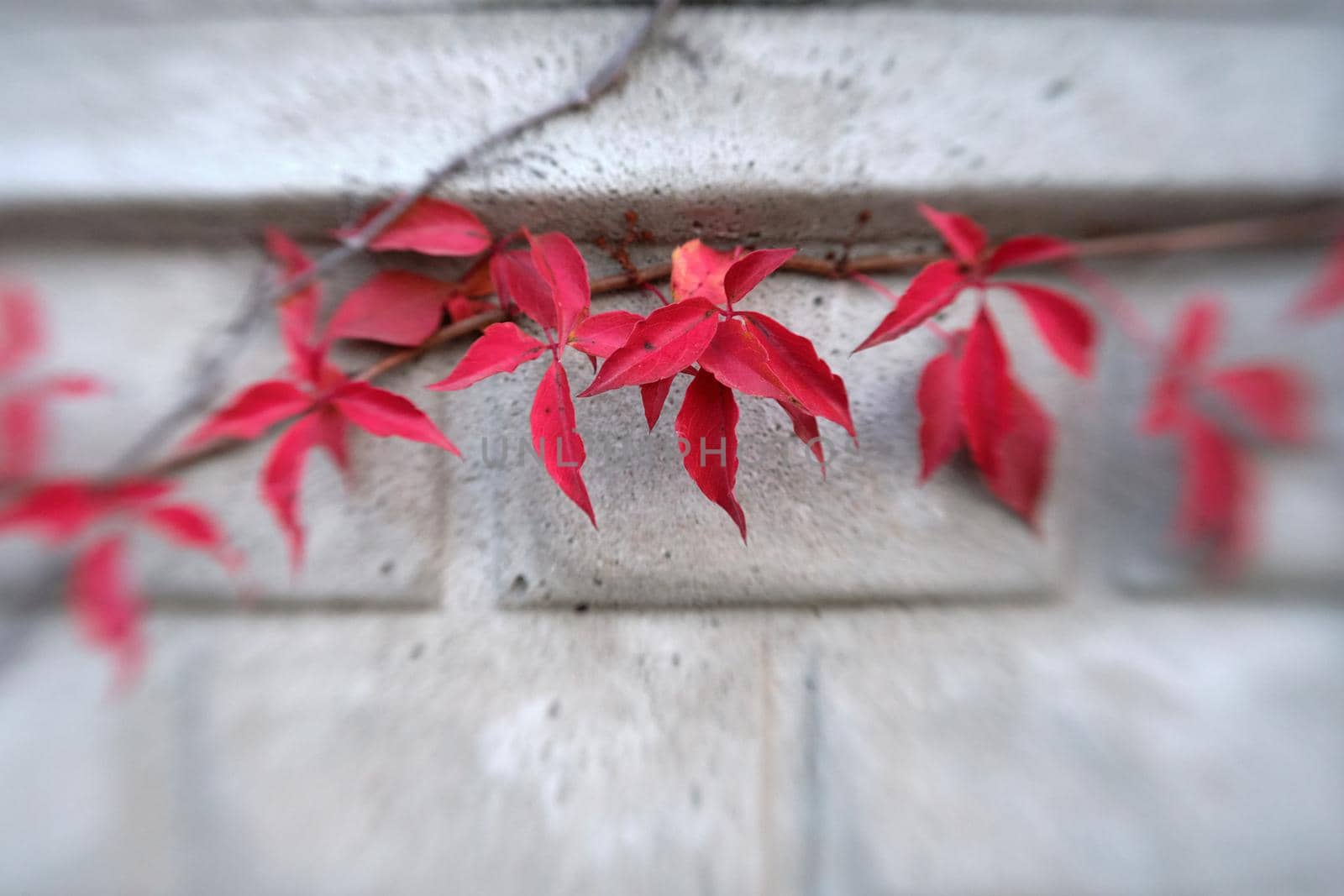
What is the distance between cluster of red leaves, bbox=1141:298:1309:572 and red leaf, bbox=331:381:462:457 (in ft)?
1.85

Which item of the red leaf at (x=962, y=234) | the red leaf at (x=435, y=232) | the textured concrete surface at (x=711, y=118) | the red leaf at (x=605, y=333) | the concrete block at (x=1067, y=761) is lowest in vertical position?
Answer: the concrete block at (x=1067, y=761)

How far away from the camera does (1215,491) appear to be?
38cm

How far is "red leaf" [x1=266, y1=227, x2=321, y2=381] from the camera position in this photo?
0.37 m

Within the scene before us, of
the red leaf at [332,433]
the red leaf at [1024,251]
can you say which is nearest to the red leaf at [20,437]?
the red leaf at [332,433]

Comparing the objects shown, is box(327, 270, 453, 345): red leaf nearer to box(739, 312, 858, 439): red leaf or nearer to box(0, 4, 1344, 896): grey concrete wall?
box(0, 4, 1344, 896): grey concrete wall

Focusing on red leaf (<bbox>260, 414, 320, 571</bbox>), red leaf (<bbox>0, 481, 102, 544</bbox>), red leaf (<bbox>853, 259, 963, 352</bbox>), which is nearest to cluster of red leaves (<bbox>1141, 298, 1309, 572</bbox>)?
red leaf (<bbox>853, 259, 963, 352</bbox>)

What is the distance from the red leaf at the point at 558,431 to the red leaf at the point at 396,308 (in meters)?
0.15

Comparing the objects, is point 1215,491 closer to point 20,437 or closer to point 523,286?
point 523,286

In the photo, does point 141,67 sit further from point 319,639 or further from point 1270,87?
point 1270,87

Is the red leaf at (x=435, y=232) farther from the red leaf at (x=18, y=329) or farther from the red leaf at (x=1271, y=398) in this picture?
the red leaf at (x=1271, y=398)

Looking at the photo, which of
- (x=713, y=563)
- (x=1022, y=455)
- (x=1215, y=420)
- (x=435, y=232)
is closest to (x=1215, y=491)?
(x=1215, y=420)

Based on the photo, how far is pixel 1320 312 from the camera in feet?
1.26

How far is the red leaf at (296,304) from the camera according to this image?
37 cm

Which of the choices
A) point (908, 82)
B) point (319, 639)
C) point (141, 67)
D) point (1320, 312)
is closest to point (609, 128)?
point (908, 82)
